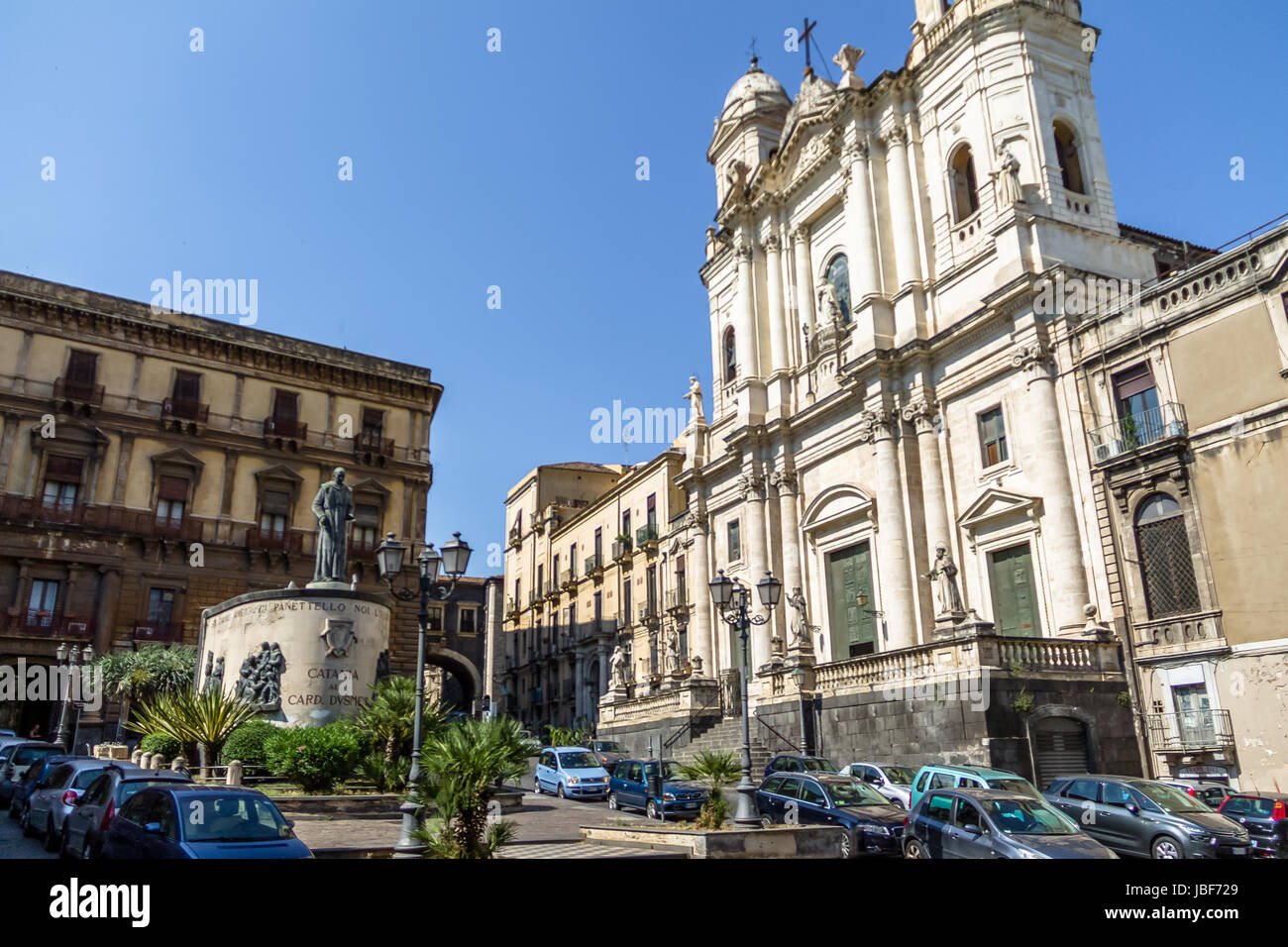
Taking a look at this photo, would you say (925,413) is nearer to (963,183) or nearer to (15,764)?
(963,183)

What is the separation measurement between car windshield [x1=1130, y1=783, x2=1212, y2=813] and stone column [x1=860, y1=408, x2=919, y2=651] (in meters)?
11.9

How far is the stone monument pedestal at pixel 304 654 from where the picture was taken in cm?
1816

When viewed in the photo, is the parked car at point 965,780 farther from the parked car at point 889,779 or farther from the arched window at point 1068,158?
the arched window at point 1068,158

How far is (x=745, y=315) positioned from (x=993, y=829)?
89.4 ft

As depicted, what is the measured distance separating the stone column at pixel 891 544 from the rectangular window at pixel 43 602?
29.1m

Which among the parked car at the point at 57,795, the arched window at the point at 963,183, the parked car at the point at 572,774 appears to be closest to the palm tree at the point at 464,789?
the parked car at the point at 57,795

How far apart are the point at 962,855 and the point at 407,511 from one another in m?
34.2

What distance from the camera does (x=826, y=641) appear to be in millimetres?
29828

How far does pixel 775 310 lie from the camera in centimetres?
3522

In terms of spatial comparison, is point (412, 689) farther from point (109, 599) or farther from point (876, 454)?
point (109, 599)

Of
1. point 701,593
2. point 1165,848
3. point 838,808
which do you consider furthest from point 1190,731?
point 701,593

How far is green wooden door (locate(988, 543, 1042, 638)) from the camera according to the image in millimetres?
23203

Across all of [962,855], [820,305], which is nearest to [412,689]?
[962,855]

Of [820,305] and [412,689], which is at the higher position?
[820,305]
